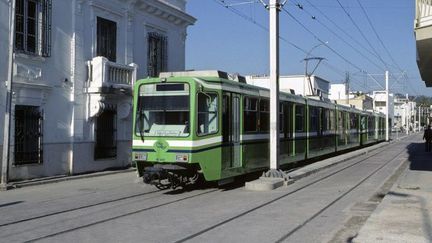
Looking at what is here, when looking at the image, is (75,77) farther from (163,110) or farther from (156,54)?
(163,110)

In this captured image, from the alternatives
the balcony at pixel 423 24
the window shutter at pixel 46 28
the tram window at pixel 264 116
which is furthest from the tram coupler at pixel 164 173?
the window shutter at pixel 46 28

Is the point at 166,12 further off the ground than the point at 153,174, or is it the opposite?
the point at 166,12

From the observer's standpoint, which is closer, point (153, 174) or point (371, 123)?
point (153, 174)

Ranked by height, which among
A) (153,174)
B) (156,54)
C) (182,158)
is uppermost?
(156,54)

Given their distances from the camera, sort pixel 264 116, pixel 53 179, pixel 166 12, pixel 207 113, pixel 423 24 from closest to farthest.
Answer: pixel 207 113 < pixel 423 24 < pixel 264 116 < pixel 53 179 < pixel 166 12

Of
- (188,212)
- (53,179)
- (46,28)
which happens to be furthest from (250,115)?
(46,28)

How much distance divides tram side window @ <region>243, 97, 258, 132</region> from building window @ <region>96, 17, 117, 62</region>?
8.06m

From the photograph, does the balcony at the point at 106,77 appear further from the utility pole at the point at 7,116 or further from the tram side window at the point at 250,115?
the tram side window at the point at 250,115

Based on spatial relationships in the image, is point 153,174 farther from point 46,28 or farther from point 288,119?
point 288,119

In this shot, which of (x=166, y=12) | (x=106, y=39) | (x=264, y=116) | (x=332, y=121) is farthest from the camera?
(x=332, y=121)

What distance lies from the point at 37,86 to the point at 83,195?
18.4 feet

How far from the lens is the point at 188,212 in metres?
11.6

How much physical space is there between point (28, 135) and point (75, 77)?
123 inches

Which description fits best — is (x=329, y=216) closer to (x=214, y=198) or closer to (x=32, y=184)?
(x=214, y=198)
